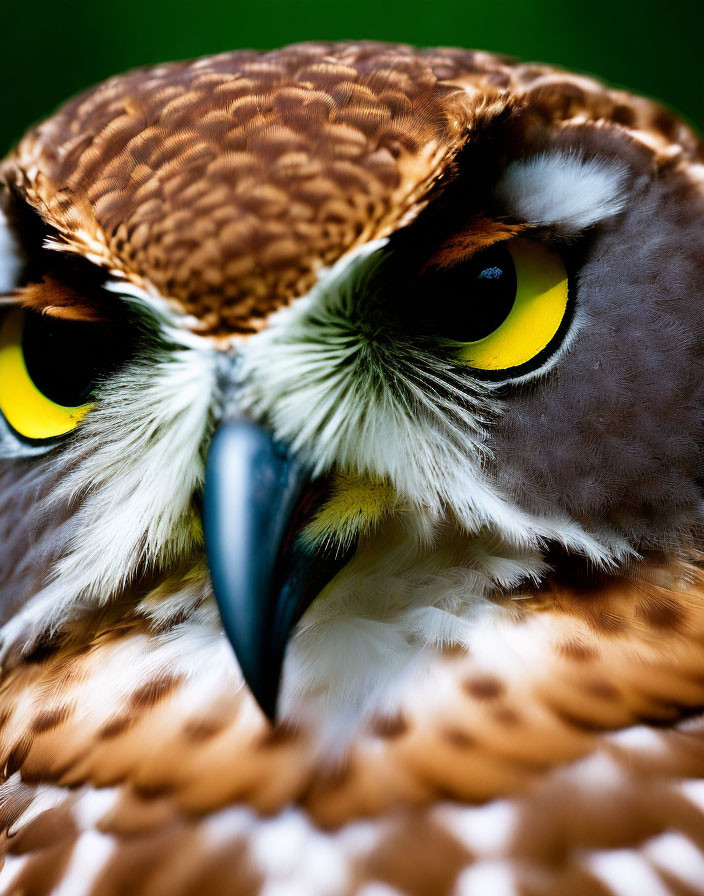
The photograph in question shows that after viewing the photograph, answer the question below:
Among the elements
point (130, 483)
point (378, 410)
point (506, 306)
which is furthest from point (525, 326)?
point (130, 483)

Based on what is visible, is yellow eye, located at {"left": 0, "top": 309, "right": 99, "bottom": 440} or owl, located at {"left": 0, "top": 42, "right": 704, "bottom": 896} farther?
yellow eye, located at {"left": 0, "top": 309, "right": 99, "bottom": 440}

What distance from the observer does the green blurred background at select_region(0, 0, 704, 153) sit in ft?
7.15

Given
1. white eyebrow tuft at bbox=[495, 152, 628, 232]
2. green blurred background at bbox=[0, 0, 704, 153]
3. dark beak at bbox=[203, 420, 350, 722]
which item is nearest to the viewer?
dark beak at bbox=[203, 420, 350, 722]

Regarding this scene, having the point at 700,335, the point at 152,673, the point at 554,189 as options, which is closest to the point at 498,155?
the point at 554,189

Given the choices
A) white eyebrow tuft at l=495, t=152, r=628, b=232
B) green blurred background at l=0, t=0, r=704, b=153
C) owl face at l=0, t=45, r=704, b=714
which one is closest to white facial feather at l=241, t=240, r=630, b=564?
owl face at l=0, t=45, r=704, b=714

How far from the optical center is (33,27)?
2.37m

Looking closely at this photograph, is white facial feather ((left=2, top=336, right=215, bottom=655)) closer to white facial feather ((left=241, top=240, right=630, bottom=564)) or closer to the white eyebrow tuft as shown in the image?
white facial feather ((left=241, top=240, right=630, bottom=564))

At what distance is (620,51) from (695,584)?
1.95 meters

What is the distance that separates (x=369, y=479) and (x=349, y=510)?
3 centimetres

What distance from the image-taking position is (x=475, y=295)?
2.26 feet

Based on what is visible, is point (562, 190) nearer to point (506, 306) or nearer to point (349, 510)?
point (506, 306)

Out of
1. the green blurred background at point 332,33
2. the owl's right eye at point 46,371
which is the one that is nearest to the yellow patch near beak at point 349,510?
the owl's right eye at point 46,371

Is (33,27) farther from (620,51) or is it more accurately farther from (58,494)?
(58,494)

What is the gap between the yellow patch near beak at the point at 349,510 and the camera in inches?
26.5
